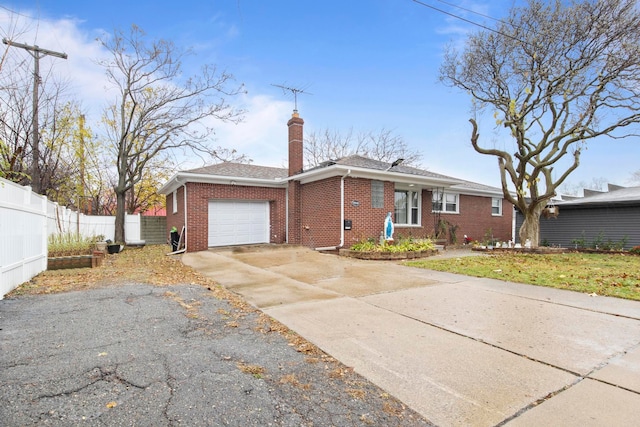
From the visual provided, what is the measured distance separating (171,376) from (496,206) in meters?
21.7

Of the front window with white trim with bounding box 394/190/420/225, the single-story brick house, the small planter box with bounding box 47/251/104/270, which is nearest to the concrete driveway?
the small planter box with bounding box 47/251/104/270

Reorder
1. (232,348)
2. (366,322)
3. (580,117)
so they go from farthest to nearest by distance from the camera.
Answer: (580,117)
(366,322)
(232,348)

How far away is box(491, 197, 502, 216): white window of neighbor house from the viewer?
2065 cm

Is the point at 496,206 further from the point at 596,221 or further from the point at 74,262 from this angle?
the point at 74,262

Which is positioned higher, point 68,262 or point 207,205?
point 207,205

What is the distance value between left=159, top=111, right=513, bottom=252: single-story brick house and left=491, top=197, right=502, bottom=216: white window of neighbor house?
3.79 meters

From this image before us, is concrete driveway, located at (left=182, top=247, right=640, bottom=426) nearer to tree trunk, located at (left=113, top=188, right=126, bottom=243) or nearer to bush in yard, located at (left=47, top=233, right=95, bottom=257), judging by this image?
bush in yard, located at (left=47, top=233, right=95, bottom=257)

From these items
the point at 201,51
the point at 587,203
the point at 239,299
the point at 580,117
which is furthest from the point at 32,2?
the point at 587,203

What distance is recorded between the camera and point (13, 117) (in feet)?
40.8

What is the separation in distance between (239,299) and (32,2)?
543cm

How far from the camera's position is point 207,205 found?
14148 millimetres

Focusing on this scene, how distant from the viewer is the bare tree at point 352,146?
33250 mm

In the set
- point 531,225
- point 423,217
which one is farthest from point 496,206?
point 423,217

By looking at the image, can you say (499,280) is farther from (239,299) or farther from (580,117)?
(580,117)
